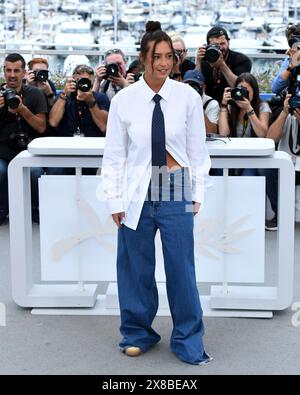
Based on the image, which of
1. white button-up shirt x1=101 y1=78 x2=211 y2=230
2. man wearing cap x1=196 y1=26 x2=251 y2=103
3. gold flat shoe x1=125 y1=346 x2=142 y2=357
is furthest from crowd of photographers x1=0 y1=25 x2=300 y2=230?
gold flat shoe x1=125 y1=346 x2=142 y2=357

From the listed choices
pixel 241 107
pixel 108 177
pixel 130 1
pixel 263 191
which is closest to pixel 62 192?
pixel 108 177

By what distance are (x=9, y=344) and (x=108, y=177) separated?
114cm

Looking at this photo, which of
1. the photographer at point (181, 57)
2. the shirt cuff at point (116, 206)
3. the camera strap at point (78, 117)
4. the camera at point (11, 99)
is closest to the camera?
the shirt cuff at point (116, 206)

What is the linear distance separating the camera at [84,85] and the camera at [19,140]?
25.4 inches

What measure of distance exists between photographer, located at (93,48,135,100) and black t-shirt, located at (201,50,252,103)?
0.71 m

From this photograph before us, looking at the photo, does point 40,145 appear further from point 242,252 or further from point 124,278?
point 242,252

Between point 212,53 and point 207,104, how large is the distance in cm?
57

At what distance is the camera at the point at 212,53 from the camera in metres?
7.70

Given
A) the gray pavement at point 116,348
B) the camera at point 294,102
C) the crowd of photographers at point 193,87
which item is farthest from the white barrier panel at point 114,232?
the camera at point 294,102

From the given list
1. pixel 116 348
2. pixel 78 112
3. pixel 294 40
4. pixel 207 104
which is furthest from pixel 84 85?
pixel 116 348

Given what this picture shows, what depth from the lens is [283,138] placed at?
7496mm

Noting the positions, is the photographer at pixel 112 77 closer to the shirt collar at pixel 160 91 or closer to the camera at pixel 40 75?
the camera at pixel 40 75

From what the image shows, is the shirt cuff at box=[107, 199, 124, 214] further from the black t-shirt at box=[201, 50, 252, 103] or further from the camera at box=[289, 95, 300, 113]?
the black t-shirt at box=[201, 50, 252, 103]

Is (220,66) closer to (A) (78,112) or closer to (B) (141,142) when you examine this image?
(A) (78,112)
